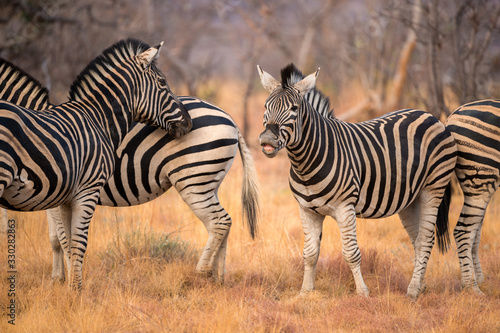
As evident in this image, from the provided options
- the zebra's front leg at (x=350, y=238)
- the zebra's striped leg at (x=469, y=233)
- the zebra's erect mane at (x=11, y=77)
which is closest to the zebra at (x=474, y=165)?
the zebra's striped leg at (x=469, y=233)

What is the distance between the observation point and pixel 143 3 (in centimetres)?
1888

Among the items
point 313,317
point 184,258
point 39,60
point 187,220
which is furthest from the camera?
point 39,60

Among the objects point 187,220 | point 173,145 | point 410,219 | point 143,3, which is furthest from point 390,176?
point 143,3

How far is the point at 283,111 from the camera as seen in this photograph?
4.00 meters

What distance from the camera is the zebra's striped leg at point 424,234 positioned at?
4.66 m

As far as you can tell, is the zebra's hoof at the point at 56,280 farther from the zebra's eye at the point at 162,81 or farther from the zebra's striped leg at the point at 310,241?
the zebra's striped leg at the point at 310,241

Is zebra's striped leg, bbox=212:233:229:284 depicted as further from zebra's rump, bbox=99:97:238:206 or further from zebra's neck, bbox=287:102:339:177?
zebra's neck, bbox=287:102:339:177

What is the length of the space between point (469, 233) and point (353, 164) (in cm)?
135

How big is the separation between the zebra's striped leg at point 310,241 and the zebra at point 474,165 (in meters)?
1.35

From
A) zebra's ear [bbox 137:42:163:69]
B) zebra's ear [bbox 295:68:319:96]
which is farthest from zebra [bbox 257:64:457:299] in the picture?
zebra's ear [bbox 137:42:163:69]

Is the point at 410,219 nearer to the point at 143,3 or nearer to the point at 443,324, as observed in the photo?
the point at 443,324

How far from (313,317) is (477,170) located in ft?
6.51

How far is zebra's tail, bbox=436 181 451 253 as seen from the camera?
16.5 feet

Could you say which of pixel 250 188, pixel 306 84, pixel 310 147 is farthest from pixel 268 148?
pixel 250 188
